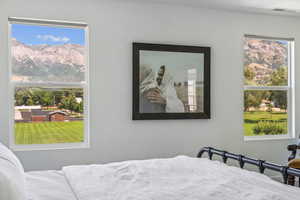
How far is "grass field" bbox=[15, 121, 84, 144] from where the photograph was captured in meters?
3.37

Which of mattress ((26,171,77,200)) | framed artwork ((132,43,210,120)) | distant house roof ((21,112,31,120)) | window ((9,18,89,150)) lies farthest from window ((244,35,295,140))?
mattress ((26,171,77,200))

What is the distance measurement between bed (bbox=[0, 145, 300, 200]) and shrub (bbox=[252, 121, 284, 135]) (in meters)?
2.27

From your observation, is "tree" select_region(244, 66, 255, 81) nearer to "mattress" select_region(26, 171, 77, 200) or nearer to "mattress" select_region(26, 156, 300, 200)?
"mattress" select_region(26, 156, 300, 200)

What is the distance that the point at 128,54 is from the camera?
3648 mm

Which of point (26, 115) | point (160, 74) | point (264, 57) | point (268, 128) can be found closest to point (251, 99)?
point (268, 128)

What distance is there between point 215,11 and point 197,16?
256mm

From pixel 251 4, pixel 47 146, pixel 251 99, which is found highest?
pixel 251 4

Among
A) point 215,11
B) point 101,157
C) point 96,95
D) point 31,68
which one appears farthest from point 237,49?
point 31,68

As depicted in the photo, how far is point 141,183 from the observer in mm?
1751

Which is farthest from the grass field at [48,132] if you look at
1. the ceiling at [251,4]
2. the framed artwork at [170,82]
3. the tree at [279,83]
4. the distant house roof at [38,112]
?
the tree at [279,83]

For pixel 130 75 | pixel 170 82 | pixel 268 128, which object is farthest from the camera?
pixel 268 128

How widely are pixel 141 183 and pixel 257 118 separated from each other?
117 inches

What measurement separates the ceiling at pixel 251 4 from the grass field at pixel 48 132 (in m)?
1.77

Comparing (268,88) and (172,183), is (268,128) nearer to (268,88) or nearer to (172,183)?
(268,88)
